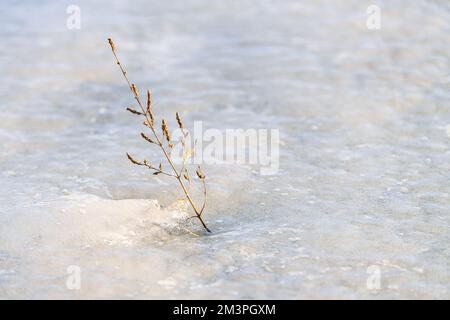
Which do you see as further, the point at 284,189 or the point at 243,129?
the point at 243,129

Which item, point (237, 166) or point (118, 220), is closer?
point (118, 220)

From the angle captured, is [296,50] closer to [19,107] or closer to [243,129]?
[243,129]

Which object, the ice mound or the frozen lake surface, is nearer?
the frozen lake surface

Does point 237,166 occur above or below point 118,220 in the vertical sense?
above

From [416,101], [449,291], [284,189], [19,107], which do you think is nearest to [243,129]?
[284,189]

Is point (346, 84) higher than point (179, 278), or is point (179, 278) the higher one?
point (346, 84)

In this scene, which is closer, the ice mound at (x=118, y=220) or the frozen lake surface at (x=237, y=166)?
the frozen lake surface at (x=237, y=166)
